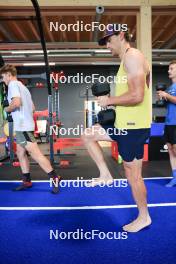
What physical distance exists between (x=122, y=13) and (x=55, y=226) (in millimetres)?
5223

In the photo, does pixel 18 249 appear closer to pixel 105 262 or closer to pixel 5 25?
pixel 105 262

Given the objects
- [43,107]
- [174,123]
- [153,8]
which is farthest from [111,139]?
[43,107]

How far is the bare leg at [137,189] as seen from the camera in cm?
225

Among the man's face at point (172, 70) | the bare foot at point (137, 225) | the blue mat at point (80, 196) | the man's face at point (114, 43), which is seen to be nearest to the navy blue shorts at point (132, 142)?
the bare foot at point (137, 225)

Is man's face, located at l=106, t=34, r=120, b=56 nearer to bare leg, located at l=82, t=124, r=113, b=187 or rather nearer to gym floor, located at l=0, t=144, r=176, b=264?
bare leg, located at l=82, t=124, r=113, b=187

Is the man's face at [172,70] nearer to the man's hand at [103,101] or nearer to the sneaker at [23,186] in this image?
the man's hand at [103,101]

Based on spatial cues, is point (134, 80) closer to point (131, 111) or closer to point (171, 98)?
point (131, 111)

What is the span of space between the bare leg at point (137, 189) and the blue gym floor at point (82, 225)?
0.06 m

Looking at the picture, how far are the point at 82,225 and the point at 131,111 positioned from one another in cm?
98

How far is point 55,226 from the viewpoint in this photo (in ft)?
7.91

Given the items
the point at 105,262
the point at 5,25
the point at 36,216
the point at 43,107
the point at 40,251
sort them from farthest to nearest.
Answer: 1. the point at 43,107
2. the point at 5,25
3. the point at 36,216
4. the point at 40,251
5. the point at 105,262

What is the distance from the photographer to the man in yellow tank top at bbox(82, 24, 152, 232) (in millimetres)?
2125

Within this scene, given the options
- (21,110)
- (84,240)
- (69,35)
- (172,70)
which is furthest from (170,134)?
(69,35)

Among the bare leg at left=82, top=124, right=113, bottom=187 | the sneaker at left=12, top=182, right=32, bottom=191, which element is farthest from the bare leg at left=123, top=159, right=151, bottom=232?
the sneaker at left=12, top=182, right=32, bottom=191
